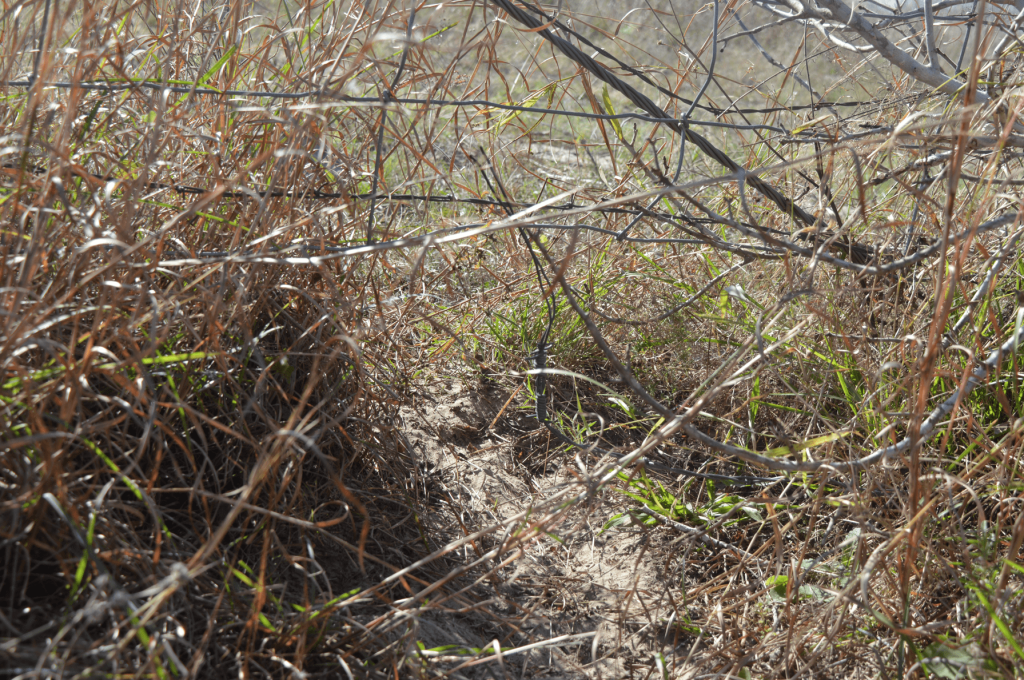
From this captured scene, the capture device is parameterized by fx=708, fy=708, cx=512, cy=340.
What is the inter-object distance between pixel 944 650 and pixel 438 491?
980 millimetres

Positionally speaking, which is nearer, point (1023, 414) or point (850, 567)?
point (850, 567)

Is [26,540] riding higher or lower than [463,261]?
lower

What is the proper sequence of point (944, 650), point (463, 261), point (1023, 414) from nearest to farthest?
1. point (944, 650)
2. point (1023, 414)
3. point (463, 261)

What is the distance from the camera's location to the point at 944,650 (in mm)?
1090

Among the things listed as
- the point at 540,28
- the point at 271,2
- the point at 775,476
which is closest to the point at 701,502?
the point at 775,476

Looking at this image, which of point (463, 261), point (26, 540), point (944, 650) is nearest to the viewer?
point (26, 540)

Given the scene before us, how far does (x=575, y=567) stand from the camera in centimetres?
150

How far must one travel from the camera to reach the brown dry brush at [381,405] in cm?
95

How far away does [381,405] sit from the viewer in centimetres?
145

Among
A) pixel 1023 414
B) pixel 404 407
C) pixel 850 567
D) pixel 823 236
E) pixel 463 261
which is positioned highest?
pixel 823 236

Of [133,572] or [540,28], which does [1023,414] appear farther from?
[133,572]

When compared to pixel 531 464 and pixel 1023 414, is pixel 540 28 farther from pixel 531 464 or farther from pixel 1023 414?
pixel 1023 414

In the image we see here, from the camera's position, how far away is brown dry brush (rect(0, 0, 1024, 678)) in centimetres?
95

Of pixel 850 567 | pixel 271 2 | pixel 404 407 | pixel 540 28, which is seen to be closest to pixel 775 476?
pixel 850 567
